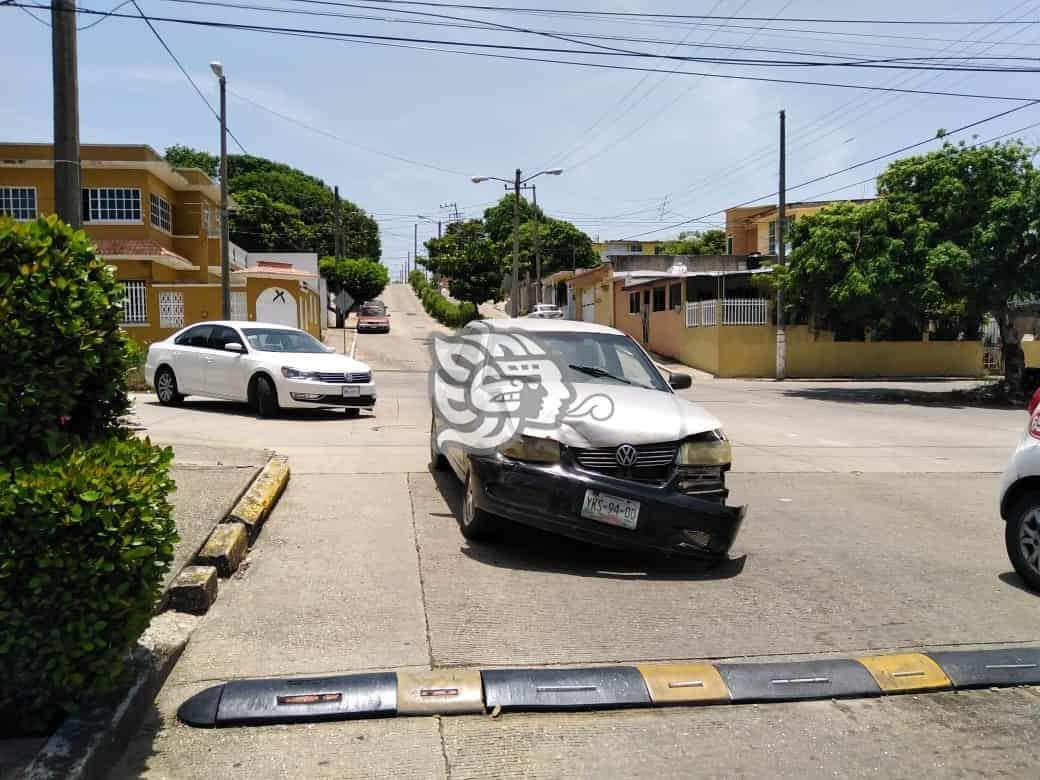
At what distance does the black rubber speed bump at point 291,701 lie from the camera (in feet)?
12.5

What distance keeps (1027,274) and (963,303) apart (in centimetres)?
163

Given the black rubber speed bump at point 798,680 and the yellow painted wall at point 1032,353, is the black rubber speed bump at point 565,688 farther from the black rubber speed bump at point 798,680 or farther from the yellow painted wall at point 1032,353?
the yellow painted wall at point 1032,353

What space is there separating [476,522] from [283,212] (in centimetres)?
7001

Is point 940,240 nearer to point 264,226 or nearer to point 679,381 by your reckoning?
point 679,381

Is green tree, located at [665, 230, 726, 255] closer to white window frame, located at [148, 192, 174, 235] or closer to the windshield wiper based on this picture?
white window frame, located at [148, 192, 174, 235]

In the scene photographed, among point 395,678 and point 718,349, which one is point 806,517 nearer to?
point 395,678

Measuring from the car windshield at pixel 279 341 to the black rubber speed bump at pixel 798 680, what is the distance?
1119 centimetres

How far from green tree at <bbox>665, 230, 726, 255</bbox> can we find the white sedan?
62510 millimetres

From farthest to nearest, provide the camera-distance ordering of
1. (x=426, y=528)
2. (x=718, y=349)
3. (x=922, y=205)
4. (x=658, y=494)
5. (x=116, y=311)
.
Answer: (x=718, y=349)
(x=922, y=205)
(x=426, y=528)
(x=658, y=494)
(x=116, y=311)

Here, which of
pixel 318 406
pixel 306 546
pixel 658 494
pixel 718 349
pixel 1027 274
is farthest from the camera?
pixel 718 349

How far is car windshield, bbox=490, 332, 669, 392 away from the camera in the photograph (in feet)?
23.5

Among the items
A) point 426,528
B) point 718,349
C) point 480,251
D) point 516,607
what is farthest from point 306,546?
point 480,251

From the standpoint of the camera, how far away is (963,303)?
876 inches

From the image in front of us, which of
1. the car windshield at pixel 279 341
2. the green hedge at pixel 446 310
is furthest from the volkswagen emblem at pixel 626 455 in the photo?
the green hedge at pixel 446 310
